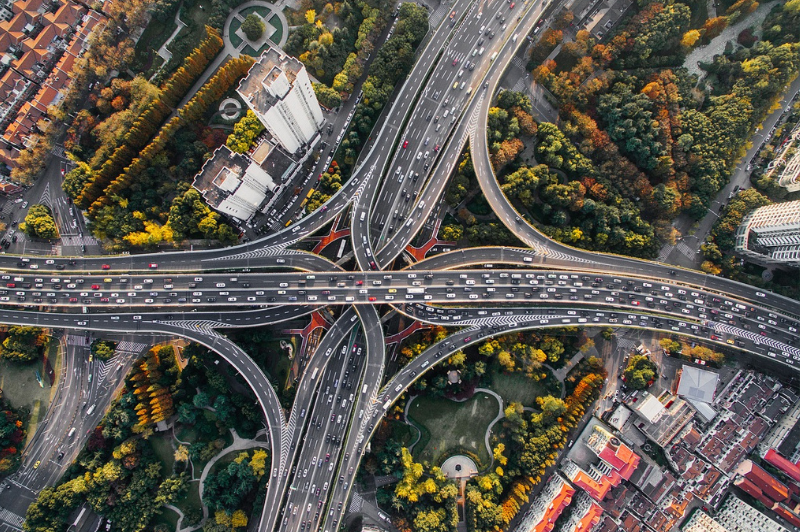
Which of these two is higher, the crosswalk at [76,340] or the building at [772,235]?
the building at [772,235]

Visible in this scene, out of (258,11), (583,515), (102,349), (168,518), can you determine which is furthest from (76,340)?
(583,515)

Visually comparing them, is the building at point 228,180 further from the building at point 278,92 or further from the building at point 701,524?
the building at point 701,524

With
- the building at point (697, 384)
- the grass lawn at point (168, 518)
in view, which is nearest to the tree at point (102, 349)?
the grass lawn at point (168, 518)

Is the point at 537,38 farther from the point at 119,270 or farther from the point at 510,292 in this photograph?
the point at 119,270

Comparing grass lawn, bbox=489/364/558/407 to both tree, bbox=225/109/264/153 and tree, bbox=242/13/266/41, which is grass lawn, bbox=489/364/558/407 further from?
tree, bbox=242/13/266/41

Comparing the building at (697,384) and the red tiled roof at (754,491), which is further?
the building at (697,384)

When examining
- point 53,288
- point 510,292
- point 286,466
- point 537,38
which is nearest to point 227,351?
point 286,466

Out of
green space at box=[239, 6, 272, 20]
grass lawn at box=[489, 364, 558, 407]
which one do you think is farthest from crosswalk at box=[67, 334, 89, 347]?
grass lawn at box=[489, 364, 558, 407]
